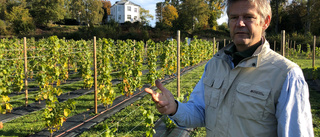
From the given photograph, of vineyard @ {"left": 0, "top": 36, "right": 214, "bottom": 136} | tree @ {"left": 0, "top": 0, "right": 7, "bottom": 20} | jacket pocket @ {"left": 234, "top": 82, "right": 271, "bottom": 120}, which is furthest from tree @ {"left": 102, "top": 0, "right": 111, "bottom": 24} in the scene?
jacket pocket @ {"left": 234, "top": 82, "right": 271, "bottom": 120}

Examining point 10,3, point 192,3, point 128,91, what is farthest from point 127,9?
point 128,91

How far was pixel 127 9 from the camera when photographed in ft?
184

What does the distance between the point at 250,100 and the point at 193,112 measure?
46 cm

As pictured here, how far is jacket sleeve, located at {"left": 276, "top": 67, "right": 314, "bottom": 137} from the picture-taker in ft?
3.67

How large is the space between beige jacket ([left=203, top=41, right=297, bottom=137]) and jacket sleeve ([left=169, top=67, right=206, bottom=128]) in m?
0.12

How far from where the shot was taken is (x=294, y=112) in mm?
1123

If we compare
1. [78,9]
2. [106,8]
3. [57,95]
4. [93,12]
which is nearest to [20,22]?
[93,12]

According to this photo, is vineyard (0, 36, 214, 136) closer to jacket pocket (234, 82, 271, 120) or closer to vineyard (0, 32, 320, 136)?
vineyard (0, 32, 320, 136)

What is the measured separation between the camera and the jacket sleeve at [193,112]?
1589mm

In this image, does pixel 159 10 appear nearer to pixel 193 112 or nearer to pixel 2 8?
pixel 2 8

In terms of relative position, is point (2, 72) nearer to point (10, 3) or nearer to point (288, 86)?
point (288, 86)

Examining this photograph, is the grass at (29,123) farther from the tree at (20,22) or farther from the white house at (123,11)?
the white house at (123,11)

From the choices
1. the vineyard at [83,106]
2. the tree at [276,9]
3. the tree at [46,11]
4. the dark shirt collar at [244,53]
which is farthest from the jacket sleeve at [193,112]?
the tree at [46,11]

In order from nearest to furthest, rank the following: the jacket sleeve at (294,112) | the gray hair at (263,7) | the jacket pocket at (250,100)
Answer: the jacket sleeve at (294,112)
the jacket pocket at (250,100)
the gray hair at (263,7)
